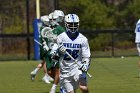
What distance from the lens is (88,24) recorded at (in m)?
32.5

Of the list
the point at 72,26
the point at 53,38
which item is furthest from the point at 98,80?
the point at 72,26

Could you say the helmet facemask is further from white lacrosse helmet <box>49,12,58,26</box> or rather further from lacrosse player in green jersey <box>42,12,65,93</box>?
white lacrosse helmet <box>49,12,58,26</box>

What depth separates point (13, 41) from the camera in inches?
1186

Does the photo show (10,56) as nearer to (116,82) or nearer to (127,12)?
(127,12)

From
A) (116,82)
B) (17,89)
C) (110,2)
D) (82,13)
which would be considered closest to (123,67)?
(116,82)

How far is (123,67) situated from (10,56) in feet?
30.0

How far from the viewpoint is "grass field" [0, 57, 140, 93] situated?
15.5m

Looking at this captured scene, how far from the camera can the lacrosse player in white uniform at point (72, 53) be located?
35.2 feet

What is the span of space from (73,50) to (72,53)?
0.06 m

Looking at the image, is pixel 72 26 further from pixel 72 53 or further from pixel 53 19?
pixel 53 19

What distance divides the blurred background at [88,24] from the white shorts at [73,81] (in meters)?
18.3

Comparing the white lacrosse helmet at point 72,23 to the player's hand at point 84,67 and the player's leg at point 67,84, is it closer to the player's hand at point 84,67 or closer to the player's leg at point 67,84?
the player's hand at point 84,67

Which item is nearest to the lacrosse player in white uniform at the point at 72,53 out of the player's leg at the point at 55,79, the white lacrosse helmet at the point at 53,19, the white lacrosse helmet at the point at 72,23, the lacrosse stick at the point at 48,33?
Answer: the white lacrosse helmet at the point at 72,23

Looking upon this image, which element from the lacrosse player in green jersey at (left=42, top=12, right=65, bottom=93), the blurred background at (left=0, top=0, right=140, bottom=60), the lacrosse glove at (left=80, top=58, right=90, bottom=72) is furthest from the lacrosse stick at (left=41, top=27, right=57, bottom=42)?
the blurred background at (left=0, top=0, right=140, bottom=60)
